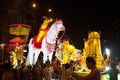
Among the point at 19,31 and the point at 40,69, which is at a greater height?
the point at 19,31

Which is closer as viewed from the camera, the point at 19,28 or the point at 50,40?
the point at 19,28

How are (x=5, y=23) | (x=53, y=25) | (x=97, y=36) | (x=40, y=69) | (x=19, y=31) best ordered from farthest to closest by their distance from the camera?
(x=5, y=23), (x=53, y=25), (x=19, y=31), (x=97, y=36), (x=40, y=69)

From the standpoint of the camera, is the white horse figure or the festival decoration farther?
the white horse figure

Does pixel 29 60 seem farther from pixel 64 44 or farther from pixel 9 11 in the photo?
pixel 9 11

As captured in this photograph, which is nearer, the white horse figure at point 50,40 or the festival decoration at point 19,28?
the festival decoration at point 19,28

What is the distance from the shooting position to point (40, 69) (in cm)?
1912

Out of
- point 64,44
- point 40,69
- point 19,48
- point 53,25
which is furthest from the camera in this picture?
point 19,48

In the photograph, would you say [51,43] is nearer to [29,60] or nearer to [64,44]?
[64,44]

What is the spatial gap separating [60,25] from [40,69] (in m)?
11.4

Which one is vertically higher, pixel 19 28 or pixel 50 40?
pixel 19 28

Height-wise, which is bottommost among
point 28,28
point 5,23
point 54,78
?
point 54,78

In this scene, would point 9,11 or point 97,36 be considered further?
point 9,11

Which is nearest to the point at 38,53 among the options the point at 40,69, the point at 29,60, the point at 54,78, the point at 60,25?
the point at 29,60

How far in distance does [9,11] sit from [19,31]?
24961 millimetres
